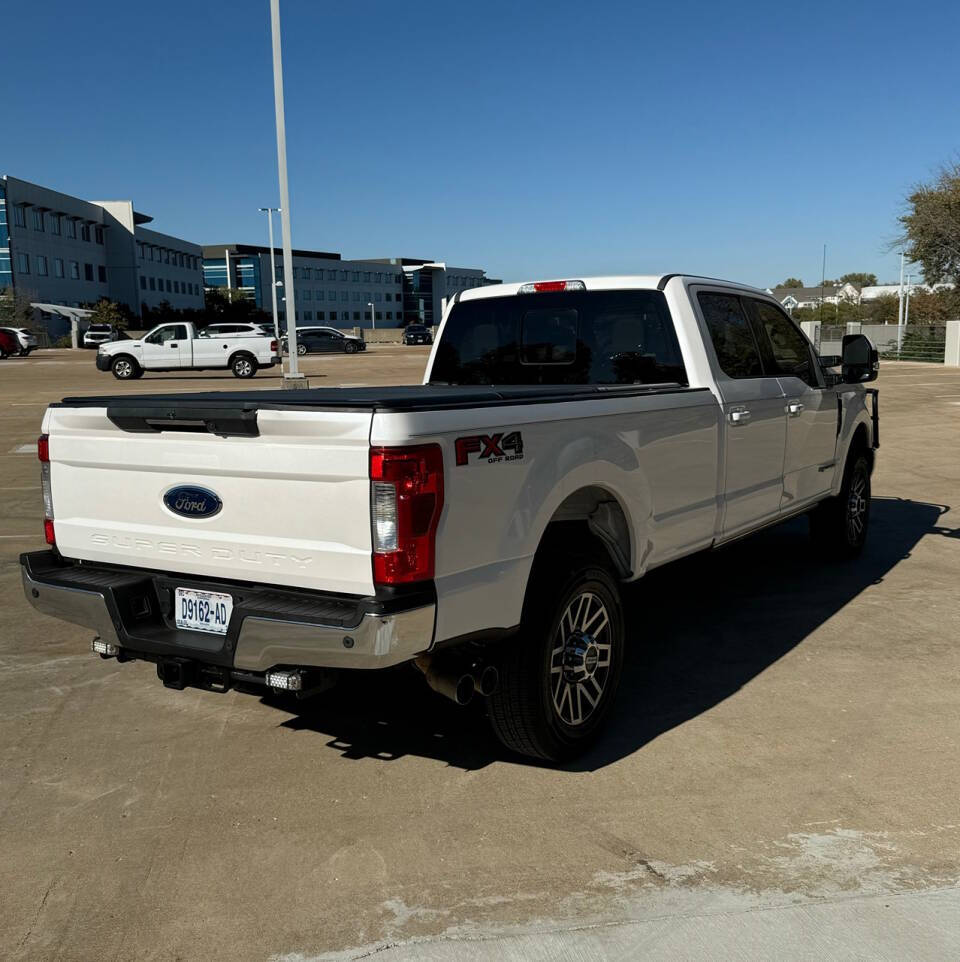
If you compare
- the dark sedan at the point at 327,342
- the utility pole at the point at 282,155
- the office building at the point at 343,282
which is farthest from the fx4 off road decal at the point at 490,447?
the office building at the point at 343,282

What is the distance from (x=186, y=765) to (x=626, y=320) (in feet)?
10.4

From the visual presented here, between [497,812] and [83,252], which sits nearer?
[497,812]

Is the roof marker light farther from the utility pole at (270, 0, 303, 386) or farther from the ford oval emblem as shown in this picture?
the utility pole at (270, 0, 303, 386)

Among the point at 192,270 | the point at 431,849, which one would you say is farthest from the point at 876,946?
the point at 192,270

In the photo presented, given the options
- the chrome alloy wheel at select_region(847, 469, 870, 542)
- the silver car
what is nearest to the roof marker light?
the chrome alloy wheel at select_region(847, 469, 870, 542)

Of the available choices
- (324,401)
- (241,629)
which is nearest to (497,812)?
(241,629)

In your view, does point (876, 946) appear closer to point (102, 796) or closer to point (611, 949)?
point (611, 949)

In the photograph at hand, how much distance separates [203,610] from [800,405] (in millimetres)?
4075

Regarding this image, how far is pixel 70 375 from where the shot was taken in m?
36.0

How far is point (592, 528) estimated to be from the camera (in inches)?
172

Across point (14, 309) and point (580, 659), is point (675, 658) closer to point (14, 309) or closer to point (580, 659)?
point (580, 659)

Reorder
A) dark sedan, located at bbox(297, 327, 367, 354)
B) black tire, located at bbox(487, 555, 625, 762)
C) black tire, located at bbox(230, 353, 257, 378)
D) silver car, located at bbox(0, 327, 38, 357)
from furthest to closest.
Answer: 1. dark sedan, located at bbox(297, 327, 367, 354)
2. silver car, located at bbox(0, 327, 38, 357)
3. black tire, located at bbox(230, 353, 257, 378)
4. black tire, located at bbox(487, 555, 625, 762)

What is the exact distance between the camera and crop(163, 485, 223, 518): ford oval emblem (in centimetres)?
371

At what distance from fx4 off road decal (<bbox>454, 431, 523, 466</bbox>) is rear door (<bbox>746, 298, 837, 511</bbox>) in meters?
2.95
